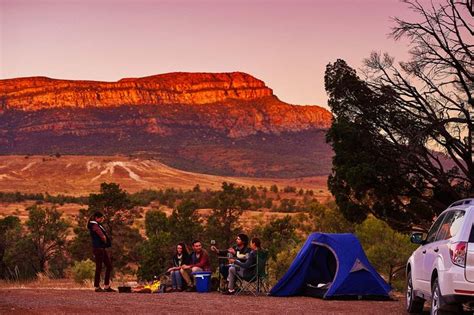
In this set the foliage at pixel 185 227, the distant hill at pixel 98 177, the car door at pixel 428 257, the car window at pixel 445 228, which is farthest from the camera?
the distant hill at pixel 98 177

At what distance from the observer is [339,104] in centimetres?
2838

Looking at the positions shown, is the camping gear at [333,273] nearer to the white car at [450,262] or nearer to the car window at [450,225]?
the white car at [450,262]

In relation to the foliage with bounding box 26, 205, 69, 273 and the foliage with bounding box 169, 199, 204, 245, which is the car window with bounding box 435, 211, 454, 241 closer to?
the foliage with bounding box 169, 199, 204, 245

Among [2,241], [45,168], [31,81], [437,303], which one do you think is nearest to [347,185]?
[437,303]

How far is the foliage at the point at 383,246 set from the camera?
31766 millimetres

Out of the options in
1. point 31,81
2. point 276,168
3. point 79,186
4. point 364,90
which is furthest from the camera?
point 31,81

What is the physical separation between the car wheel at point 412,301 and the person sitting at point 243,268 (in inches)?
203

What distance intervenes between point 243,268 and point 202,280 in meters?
1.30

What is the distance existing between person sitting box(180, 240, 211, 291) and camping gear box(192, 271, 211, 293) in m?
0.17

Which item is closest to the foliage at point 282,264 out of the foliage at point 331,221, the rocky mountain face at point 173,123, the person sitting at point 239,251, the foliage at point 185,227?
the foliage at point 331,221

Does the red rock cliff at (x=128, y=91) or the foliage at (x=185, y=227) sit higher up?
the red rock cliff at (x=128, y=91)

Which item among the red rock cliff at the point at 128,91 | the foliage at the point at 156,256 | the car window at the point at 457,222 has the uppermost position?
the red rock cliff at the point at 128,91

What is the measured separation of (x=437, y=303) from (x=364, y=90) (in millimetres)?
15797

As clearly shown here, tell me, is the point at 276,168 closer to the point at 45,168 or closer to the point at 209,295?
the point at 45,168
